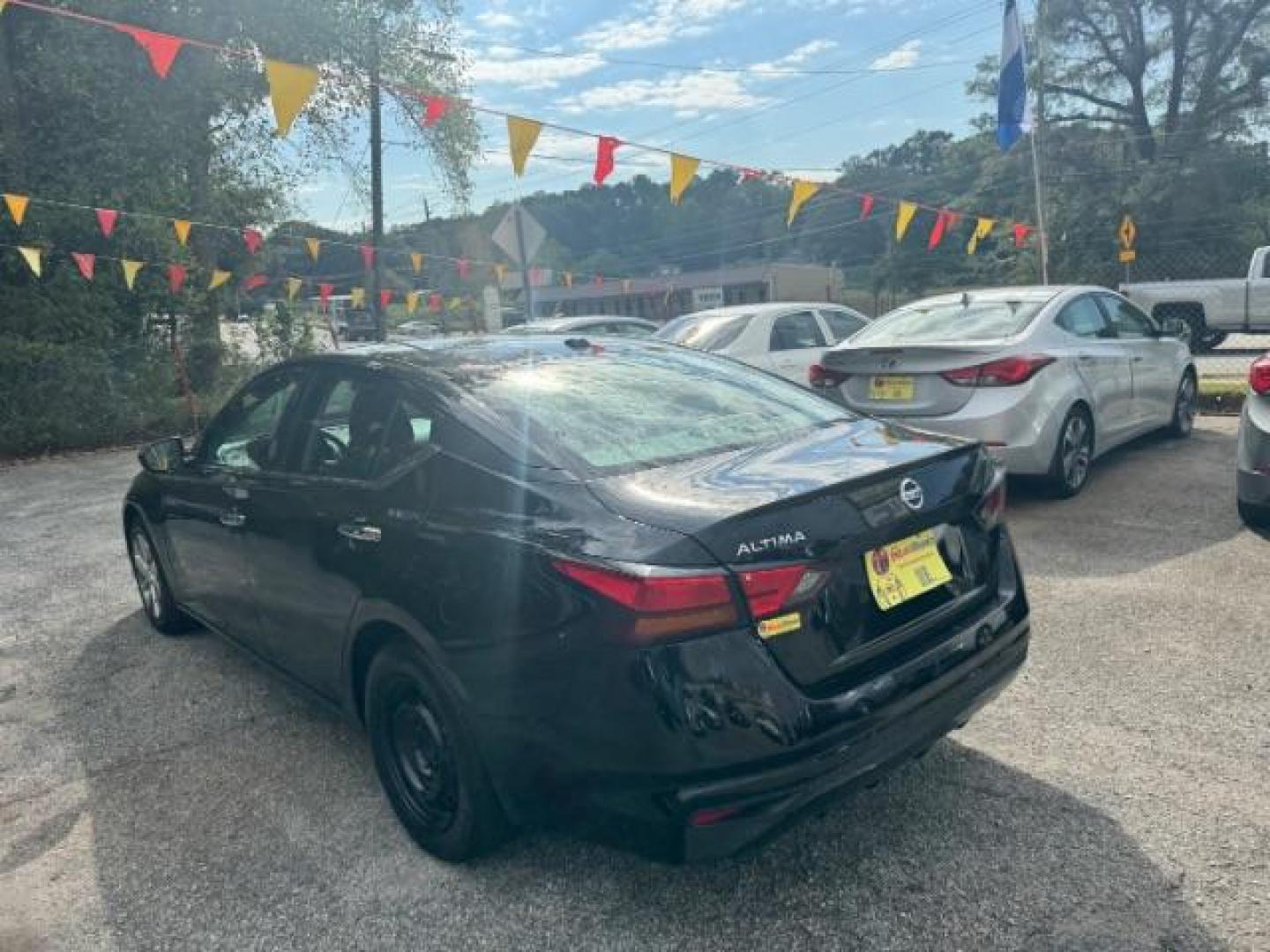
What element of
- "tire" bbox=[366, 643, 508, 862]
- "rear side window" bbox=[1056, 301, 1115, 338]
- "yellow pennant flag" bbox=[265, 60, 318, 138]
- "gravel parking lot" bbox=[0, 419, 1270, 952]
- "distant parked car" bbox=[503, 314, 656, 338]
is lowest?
"gravel parking lot" bbox=[0, 419, 1270, 952]

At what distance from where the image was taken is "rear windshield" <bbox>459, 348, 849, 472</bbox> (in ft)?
8.80

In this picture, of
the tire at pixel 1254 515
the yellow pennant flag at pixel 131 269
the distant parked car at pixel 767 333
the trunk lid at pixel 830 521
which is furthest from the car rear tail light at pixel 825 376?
the yellow pennant flag at pixel 131 269

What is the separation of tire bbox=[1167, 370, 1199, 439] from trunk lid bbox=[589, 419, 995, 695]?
234 inches

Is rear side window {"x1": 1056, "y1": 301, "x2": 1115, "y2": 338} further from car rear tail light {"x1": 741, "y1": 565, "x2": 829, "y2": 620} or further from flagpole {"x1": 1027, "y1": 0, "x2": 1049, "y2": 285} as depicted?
flagpole {"x1": 1027, "y1": 0, "x2": 1049, "y2": 285}

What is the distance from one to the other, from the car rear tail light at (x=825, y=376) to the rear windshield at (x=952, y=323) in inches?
13.2

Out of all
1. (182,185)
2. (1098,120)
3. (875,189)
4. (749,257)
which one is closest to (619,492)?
(182,185)

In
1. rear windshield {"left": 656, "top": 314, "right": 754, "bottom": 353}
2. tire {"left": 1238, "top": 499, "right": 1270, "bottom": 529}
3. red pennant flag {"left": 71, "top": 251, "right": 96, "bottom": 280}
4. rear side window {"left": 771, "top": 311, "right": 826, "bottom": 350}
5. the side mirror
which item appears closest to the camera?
the side mirror

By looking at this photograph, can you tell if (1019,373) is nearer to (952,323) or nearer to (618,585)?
(952,323)

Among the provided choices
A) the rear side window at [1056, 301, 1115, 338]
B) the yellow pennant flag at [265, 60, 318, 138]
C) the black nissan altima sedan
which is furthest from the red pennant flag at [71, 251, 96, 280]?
the rear side window at [1056, 301, 1115, 338]

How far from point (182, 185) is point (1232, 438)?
1674cm

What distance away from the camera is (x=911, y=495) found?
2484 millimetres

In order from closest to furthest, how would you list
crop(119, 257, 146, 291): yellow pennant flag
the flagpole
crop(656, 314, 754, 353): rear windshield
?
crop(656, 314, 754, 353): rear windshield → crop(119, 257, 146, 291): yellow pennant flag → the flagpole

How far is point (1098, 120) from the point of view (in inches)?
1416

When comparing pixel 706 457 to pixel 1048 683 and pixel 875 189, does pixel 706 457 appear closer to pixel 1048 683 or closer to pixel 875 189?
pixel 1048 683
